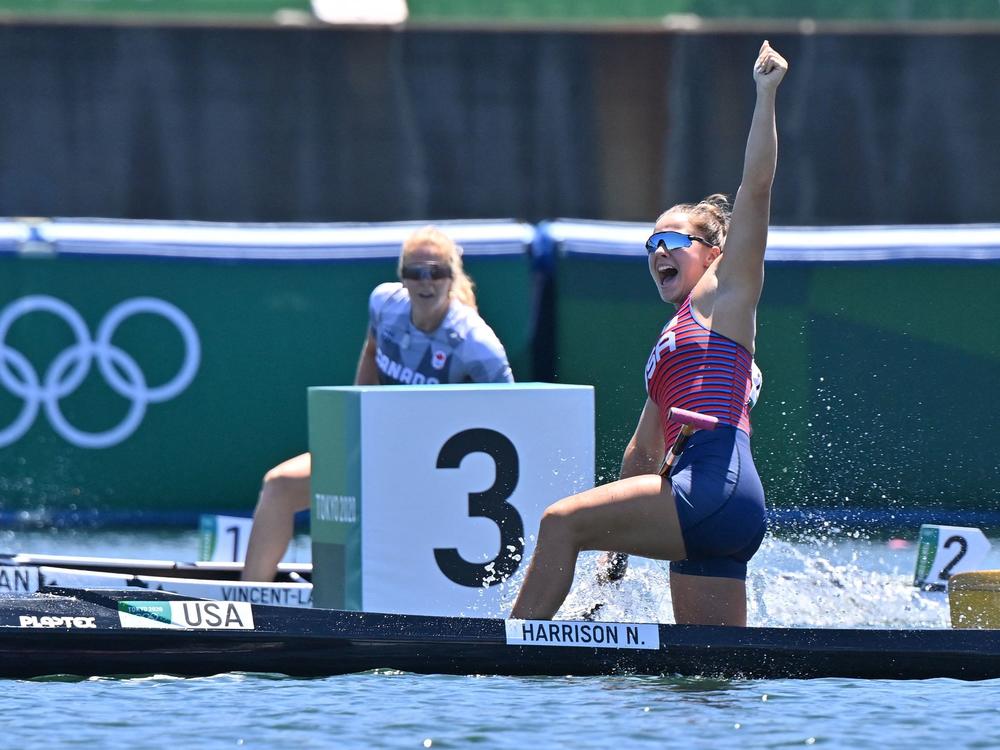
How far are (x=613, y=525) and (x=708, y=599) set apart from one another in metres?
0.46

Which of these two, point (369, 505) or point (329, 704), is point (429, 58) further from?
point (329, 704)

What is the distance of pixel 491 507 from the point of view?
686cm

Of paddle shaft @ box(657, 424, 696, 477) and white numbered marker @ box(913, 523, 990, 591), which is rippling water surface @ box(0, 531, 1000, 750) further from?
white numbered marker @ box(913, 523, 990, 591)

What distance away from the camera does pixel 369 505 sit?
269 inches

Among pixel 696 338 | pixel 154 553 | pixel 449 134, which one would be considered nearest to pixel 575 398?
pixel 696 338

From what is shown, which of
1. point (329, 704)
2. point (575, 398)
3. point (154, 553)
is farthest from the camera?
point (154, 553)

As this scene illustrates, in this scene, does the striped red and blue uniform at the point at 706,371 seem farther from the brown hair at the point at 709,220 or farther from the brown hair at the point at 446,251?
the brown hair at the point at 446,251

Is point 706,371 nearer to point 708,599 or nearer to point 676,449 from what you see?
point 676,449

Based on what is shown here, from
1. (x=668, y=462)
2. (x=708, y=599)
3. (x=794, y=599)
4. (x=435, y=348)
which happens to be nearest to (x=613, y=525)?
(x=668, y=462)

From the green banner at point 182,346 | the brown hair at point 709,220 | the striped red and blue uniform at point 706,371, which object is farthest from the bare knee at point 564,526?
the green banner at point 182,346

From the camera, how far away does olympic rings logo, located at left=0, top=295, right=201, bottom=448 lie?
10.7m

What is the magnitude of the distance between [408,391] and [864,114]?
28.6 feet

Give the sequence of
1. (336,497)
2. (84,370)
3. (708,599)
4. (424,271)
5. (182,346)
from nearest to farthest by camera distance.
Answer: (708,599) < (336,497) < (424,271) < (84,370) < (182,346)

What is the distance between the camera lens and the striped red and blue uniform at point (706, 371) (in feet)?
19.0
